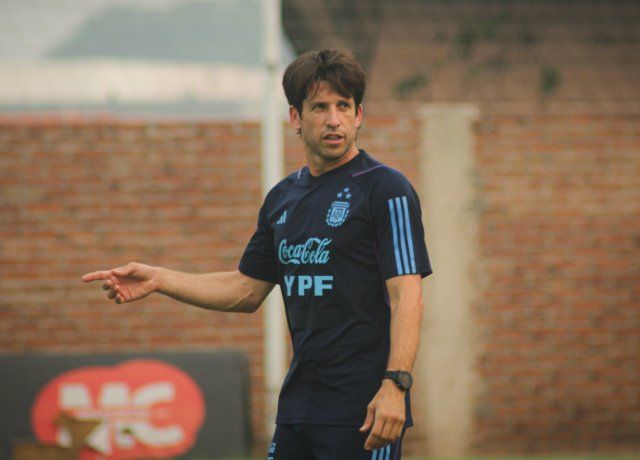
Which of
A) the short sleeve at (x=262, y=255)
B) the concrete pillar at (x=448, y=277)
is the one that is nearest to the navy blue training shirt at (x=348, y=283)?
the short sleeve at (x=262, y=255)

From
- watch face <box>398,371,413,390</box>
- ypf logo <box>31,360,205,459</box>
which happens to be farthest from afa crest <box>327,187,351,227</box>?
ypf logo <box>31,360,205,459</box>

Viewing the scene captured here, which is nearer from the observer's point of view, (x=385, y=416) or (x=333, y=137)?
(x=385, y=416)

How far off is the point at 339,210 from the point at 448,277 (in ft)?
14.1

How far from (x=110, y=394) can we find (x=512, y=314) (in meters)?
3.06

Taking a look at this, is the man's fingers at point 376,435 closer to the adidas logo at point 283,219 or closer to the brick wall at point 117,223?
the adidas logo at point 283,219

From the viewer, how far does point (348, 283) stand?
306 cm

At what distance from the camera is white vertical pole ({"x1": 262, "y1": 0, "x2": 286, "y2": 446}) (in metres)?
6.59

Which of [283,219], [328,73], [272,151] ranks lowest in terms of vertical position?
[283,219]

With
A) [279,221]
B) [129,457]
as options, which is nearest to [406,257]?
[279,221]

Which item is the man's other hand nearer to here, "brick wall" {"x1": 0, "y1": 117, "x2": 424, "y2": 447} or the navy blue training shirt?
the navy blue training shirt

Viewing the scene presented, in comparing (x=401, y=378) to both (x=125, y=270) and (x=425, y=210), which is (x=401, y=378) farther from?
(x=425, y=210)

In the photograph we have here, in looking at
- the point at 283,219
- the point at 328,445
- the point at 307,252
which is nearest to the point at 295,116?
the point at 283,219

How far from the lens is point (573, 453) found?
23.6 feet

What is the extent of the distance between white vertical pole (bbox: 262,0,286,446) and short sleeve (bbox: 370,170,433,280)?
3.66 metres
